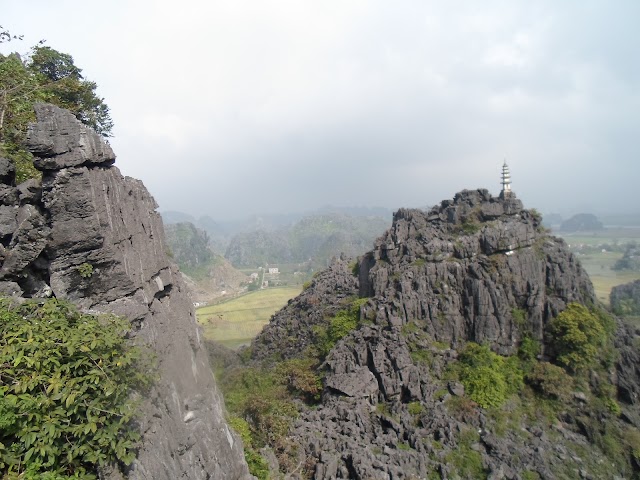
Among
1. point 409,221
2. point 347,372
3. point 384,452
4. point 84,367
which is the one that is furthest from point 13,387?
point 409,221

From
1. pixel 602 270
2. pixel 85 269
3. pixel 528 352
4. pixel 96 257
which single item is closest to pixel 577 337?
pixel 528 352

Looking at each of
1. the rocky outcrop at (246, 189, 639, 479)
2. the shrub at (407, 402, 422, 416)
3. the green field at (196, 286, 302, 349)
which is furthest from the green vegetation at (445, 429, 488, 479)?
the green field at (196, 286, 302, 349)

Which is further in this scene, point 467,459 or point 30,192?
point 467,459

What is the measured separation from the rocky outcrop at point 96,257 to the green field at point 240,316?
43.0m

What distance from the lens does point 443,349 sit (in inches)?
1117

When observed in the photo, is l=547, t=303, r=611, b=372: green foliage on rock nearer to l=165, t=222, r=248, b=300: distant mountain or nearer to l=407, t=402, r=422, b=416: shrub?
l=407, t=402, r=422, b=416: shrub

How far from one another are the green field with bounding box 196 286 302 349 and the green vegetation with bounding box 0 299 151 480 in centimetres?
4587

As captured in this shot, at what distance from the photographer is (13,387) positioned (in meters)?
6.94

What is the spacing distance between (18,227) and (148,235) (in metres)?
3.70

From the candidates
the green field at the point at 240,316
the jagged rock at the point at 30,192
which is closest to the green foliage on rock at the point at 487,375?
the jagged rock at the point at 30,192

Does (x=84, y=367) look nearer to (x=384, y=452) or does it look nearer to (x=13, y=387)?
(x=13, y=387)

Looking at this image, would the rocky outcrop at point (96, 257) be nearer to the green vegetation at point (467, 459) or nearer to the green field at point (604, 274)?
the green vegetation at point (467, 459)

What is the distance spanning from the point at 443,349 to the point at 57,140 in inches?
1036

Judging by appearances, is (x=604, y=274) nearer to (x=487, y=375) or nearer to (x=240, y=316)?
(x=240, y=316)
